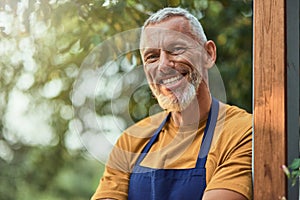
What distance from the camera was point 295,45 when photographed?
2111mm

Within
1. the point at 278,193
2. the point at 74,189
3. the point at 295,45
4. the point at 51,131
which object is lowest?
the point at 74,189

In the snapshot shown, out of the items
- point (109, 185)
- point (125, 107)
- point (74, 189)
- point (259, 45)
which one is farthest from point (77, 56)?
point (259, 45)

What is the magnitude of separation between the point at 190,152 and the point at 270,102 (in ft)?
1.53

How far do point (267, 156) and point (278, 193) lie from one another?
11 centimetres

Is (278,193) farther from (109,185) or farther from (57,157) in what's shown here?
(57,157)

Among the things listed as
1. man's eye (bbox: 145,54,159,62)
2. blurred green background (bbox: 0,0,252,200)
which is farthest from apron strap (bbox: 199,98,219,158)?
blurred green background (bbox: 0,0,252,200)

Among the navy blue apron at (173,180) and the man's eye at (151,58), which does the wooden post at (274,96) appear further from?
the man's eye at (151,58)

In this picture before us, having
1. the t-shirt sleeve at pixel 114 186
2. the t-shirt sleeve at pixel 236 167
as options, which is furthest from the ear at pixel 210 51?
the t-shirt sleeve at pixel 114 186

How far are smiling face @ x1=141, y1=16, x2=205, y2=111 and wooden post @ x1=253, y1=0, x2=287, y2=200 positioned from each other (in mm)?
459

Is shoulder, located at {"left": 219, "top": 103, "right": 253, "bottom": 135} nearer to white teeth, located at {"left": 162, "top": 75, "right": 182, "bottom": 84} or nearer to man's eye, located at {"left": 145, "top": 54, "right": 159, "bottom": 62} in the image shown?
white teeth, located at {"left": 162, "top": 75, "right": 182, "bottom": 84}

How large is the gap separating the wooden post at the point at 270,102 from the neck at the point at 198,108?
0.44m

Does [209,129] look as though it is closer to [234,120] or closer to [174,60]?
[234,120]

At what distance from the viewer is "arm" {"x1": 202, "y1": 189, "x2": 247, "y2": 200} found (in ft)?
6.97

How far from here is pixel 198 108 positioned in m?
2.52
